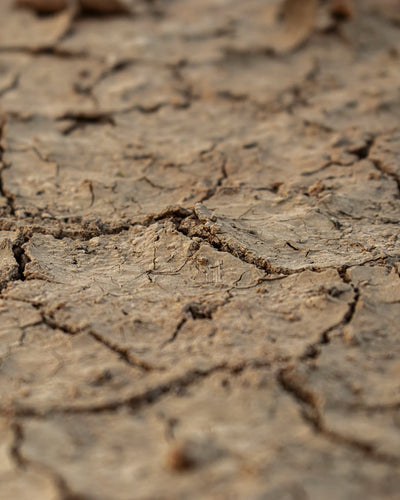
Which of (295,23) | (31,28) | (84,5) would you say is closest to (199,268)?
(295,23)

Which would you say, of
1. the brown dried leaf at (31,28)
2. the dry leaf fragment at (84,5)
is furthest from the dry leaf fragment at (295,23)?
the brown dried leaf at (31,28)

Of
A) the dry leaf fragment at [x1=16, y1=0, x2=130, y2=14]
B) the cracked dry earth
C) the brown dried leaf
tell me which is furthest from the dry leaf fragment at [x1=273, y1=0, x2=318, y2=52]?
the brown dried leaf

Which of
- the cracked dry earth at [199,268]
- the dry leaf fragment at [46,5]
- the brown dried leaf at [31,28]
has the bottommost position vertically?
the cracked dry earth at [199,268]

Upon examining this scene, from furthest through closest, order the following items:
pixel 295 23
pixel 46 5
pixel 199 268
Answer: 1. pixel 46 5
2. pixel 295 23
3. pixel 199 268

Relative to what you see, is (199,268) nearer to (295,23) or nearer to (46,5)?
(295,23)

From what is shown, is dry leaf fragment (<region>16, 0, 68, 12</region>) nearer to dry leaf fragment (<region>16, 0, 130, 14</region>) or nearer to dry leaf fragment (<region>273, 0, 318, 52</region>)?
dry leaf fragment (<region>16, 0, 130, 14</region>)

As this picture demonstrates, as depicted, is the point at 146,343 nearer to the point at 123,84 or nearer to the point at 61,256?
the point at 61,256

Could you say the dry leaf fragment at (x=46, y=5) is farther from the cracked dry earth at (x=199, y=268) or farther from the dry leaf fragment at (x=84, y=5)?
the cracked dry earth at (x=199, y=268)

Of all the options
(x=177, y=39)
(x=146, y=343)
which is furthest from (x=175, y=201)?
(x=177, y=39)
